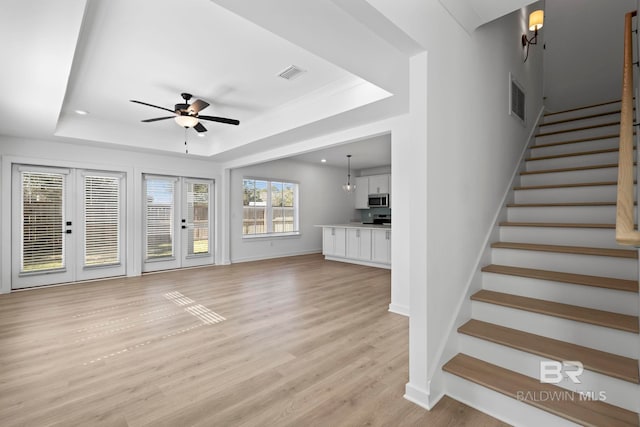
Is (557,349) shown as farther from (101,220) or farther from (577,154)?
(101,220)

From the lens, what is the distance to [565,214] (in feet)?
8.66

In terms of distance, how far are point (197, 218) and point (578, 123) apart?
282 inches

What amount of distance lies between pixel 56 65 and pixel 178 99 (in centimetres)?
154

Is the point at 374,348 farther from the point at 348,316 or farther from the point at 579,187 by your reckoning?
the point at 579,187

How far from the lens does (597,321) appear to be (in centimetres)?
172

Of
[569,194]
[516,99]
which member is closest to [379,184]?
[516,99]

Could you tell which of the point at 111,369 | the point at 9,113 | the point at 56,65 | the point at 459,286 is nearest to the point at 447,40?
the point at 459,286

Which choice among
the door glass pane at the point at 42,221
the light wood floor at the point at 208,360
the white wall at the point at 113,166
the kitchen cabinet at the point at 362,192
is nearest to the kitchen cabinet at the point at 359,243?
the light wood floor at the point at 208,360

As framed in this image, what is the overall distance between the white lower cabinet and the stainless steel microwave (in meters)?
2.29

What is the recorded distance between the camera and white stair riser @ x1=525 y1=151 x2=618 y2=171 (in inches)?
117

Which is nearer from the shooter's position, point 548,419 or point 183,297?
point 548,419

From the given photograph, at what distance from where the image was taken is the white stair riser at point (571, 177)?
9.09 ft

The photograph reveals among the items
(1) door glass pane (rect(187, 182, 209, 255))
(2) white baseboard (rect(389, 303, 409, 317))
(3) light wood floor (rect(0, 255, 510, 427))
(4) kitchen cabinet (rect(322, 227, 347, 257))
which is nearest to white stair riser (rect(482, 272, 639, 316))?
(3) light wood floor (rect(0, 255, 510, 427))

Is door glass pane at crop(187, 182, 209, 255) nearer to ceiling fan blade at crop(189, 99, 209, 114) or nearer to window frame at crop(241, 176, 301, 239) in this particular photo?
window frame at crop(241, 176, 301, 239)
